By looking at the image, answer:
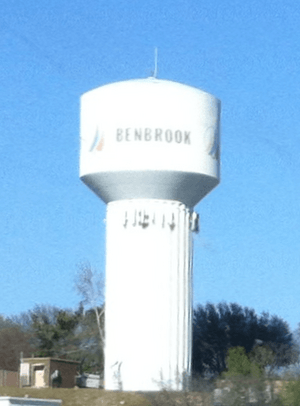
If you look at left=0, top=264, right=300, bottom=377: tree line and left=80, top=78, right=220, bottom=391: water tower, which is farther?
left=0, top=264, right=300, bottom=377: tree line

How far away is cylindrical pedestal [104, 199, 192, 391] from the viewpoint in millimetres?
41188

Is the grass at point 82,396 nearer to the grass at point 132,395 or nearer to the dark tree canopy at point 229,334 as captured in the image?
the grass at point 132,395

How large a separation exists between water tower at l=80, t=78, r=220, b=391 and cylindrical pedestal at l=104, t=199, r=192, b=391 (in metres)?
0.04

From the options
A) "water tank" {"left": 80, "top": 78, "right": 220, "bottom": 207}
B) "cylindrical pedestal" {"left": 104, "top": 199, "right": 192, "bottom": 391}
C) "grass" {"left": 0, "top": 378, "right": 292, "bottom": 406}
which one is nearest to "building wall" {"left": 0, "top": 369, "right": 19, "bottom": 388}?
"grass" {"left": 0, "top": 378, "right": 292, "bottom": 406}

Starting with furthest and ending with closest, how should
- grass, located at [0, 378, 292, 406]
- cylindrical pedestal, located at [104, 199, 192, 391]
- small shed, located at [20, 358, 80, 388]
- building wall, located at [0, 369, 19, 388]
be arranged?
1. building wall, located at [0, 369, 19, 388]
2. small shed, located at [20, 358, 80, 388]
3. cylindrical pedestal, located at [104, 199, 192, 391]
4. grass, located at [0, 378, 292, 406]

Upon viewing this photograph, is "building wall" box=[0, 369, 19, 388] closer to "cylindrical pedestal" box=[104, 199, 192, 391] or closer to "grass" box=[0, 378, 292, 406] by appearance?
"grass" box=[0, 378, 292, 406]

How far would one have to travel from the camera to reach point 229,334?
6656 cm

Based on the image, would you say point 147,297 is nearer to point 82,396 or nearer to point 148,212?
point 148,212

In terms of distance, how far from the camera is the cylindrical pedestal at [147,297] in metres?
41.2

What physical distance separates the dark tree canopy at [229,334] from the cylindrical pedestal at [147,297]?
22750mm

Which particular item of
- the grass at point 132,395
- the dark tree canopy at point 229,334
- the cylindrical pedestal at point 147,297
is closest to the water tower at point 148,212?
the cylindrical pedestal at point 147,297

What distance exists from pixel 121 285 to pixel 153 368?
Answer: 375cm

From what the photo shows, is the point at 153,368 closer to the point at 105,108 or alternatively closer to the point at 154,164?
the point at 154,164

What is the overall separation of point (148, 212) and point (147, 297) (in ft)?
11.8
